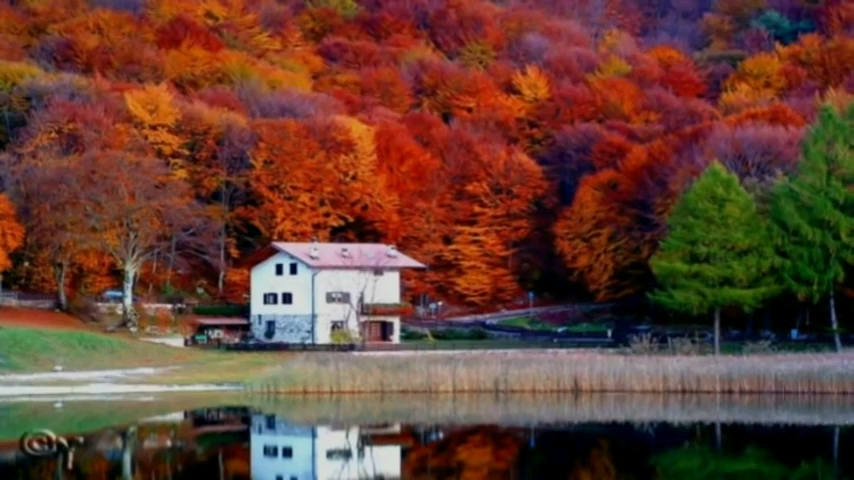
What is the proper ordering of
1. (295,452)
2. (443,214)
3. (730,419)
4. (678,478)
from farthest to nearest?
(443,214) → (730,419) → (295,452) → (678,478)

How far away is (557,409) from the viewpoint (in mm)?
39906

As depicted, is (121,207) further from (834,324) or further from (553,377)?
(553,377)

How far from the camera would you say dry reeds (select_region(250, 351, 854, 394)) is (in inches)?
1681

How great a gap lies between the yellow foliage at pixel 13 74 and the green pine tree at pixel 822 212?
4806cm

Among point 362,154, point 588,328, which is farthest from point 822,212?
point 362,154

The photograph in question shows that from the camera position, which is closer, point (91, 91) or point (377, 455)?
point (377, 455)

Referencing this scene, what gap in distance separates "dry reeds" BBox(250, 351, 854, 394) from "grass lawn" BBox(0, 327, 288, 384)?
5853 millimetres

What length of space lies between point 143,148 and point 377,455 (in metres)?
48.4

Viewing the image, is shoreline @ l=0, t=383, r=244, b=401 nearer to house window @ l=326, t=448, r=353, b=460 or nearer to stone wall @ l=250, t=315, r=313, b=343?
house window @ l=326, t=448, r=353, b=460

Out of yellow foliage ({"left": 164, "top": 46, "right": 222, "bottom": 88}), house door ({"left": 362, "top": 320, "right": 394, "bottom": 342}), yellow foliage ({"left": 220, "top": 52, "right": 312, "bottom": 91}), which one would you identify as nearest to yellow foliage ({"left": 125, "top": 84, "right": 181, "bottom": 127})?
house door ({"left": 362, "top": 320, "right": 394, "bottom": 342})

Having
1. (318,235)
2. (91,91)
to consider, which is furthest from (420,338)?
(91,91)

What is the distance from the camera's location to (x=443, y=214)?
3268 inches

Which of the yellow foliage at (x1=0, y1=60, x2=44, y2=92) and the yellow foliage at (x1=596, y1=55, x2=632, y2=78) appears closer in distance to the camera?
the yellow foliage at (x1=0, y1=60, x2=44, y2=92)

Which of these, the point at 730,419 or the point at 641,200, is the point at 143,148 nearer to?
the point at 641,200
